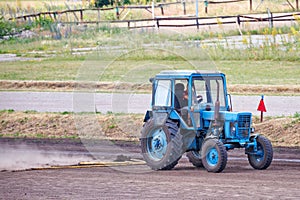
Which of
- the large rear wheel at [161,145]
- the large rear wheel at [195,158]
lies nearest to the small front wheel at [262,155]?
the large rear wheel at [195,158]

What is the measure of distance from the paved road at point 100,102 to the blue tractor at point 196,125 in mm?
7113

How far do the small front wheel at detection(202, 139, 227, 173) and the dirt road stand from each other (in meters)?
0.16

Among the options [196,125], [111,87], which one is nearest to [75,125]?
[111,87]

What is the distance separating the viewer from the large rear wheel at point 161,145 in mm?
13414

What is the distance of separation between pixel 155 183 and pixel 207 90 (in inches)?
101

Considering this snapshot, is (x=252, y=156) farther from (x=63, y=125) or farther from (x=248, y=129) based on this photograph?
(x=63, y=125)

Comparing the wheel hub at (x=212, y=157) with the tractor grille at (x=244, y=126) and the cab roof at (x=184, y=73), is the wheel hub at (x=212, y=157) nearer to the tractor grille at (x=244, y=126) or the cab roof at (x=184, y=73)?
the tractor grille at (x=244, y=126)

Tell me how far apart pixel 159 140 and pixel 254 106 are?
9587 mm

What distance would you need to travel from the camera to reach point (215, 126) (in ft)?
43.9

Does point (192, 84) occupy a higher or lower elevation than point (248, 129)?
higher

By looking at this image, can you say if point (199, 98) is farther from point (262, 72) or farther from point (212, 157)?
point (262, 72)

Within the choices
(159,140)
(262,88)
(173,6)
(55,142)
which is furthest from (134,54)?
(173,6)

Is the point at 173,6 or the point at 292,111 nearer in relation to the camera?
the point at 292,111

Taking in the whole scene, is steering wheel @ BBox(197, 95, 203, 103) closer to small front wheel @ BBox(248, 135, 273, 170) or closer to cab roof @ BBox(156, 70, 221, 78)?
cab roof @ BBox(156, 70, 221, 78)
